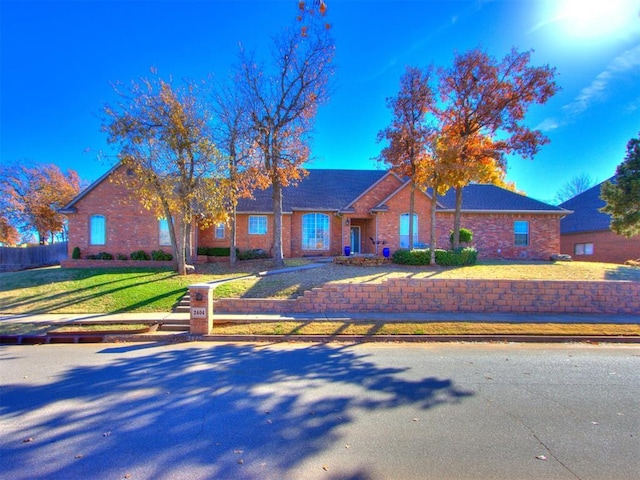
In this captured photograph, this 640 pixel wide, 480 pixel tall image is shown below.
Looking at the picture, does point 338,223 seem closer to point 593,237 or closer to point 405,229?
point 405,229

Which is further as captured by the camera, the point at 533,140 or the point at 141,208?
the point at 141,208

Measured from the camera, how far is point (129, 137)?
1545 cm

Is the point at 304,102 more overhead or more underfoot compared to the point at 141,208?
more overhead

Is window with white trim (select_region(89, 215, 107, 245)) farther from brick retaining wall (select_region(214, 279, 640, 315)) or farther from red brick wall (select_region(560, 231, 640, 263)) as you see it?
red brick wall (select_region(560, 231, 640, 263))

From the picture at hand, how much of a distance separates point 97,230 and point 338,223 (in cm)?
1430

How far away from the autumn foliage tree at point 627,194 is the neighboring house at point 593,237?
5.37 metres

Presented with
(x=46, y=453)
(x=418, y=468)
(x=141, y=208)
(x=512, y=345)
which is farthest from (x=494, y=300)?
(x=141, y=208)

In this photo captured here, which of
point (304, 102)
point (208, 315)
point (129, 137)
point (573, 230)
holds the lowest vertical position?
point (208, 315)

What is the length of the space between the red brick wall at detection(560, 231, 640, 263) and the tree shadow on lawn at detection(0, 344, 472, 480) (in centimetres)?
2589

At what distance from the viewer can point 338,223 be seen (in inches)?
906

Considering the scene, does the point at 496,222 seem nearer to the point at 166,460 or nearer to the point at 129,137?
the point at 129,137

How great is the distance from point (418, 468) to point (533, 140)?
18.1 meters

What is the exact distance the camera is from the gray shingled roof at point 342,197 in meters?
22.8

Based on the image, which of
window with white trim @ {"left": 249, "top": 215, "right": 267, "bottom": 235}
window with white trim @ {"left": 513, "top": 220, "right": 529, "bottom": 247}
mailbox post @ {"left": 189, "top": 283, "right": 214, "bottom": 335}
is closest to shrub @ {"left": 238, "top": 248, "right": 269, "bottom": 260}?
window with white trim @ {"left": 249, "top": 215, "right": 267, "bottom": 235}
